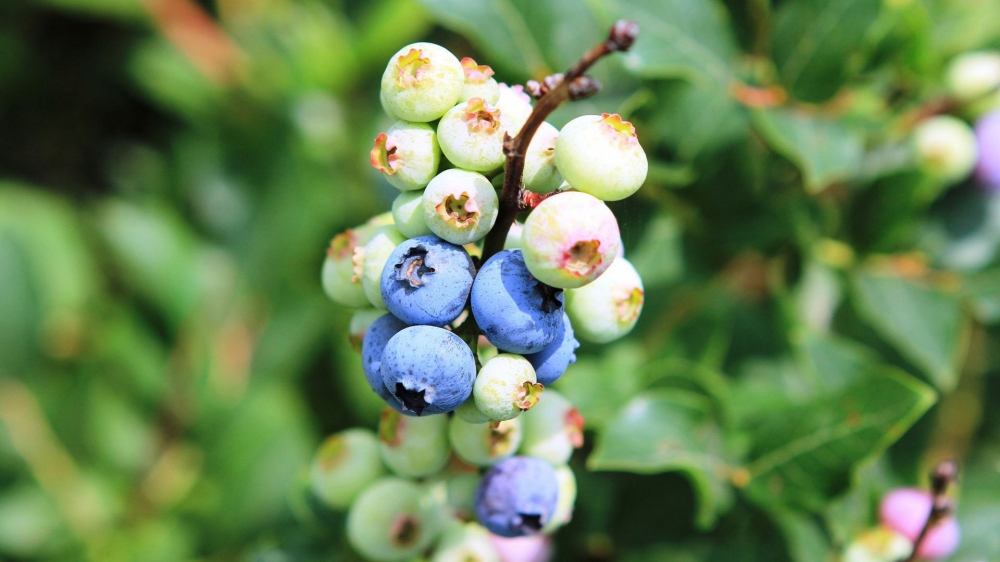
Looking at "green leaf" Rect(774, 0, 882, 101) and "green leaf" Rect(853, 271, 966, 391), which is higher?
"green leaf" Rect(774, 0, 882, 101)

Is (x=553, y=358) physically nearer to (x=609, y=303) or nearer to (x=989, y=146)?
(x=609, y=303)

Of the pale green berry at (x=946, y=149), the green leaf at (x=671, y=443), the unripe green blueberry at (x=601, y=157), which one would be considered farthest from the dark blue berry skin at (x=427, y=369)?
the pale green berry at (x=946, y=149)

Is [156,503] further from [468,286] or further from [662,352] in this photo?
[468,286]

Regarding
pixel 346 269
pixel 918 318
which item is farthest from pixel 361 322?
pixel 918 318

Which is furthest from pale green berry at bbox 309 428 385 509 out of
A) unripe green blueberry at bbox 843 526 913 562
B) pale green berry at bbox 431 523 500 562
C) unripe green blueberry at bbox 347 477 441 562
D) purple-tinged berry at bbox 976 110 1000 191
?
purple-tinged berry at bbox 976 110 1000 191

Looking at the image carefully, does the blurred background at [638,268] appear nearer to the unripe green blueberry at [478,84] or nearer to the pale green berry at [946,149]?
the pale green berry at [946,149]

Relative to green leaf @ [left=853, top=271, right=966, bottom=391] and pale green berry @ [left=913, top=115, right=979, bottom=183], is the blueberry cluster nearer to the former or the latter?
green leaf @ [left=853, top=271, right=966, bottom=391]
